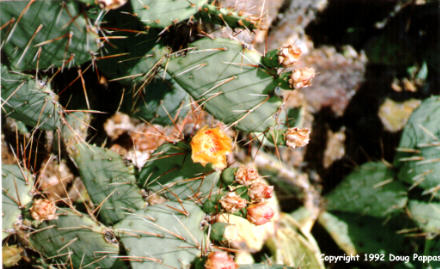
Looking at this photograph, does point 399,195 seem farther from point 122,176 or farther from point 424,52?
point 122,176

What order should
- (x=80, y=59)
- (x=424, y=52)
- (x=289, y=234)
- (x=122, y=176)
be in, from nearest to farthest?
1. (x=80, y=59)
2. (x=122, y=176)
3. (x=289, y=234)
4. (x=424, y=52)

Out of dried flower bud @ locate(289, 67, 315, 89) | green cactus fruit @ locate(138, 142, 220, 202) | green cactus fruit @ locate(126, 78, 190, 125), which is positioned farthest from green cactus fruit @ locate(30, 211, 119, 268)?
dried flower bud @ locate(289, 67, 315, 89)

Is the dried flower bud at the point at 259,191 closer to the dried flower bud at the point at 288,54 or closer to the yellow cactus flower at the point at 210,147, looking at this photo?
the yellow cactus flower at the point at 210,147

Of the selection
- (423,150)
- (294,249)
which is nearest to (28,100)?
(294,249)

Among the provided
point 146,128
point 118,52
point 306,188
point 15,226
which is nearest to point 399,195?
point 306,188

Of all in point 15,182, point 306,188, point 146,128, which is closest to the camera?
point 15,182

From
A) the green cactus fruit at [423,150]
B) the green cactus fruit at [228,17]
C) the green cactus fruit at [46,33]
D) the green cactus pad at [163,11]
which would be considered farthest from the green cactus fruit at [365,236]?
the green cactus fruit at [46,33]

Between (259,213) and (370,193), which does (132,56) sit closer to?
(259,213)
